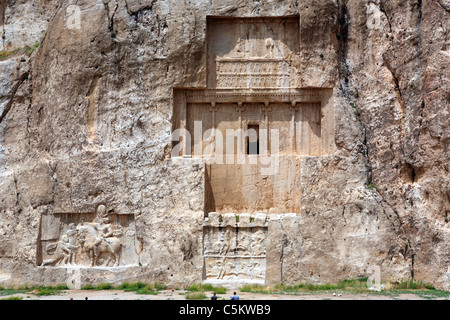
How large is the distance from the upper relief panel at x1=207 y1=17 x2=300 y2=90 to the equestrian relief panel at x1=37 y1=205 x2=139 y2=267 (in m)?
4.94

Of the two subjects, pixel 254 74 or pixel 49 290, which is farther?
pixel 254 74

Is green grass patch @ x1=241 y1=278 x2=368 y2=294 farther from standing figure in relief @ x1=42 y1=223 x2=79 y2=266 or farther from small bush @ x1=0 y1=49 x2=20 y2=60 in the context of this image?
small bush @ x1=0 y1=49 x2=20 y2=60

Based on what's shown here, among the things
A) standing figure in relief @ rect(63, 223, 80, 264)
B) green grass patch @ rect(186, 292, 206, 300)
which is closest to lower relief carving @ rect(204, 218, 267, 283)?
green grass patch @ rect(186, 292, 206, 300)

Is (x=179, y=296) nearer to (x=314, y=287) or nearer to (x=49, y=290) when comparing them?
(x=314, y=287)

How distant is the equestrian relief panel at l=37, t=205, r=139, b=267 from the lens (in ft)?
57.9

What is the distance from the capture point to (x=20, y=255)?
17922 millimetres

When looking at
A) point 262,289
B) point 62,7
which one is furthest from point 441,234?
point 62,7

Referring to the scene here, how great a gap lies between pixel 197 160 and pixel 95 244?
3734 mm

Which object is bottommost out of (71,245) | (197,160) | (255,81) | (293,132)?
(71,245)

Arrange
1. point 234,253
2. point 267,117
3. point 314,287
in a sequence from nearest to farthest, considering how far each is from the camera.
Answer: point 314,287 → point 234,253 → point 267,117

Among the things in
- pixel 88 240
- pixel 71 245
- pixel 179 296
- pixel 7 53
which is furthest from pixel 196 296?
pixel 7 53

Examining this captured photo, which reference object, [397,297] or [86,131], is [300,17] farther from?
[397,297]

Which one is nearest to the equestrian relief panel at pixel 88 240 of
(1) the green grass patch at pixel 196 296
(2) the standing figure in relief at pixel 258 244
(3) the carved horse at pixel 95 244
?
(3) the carved horse at pixel 95 244

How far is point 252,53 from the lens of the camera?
61.1 ft
